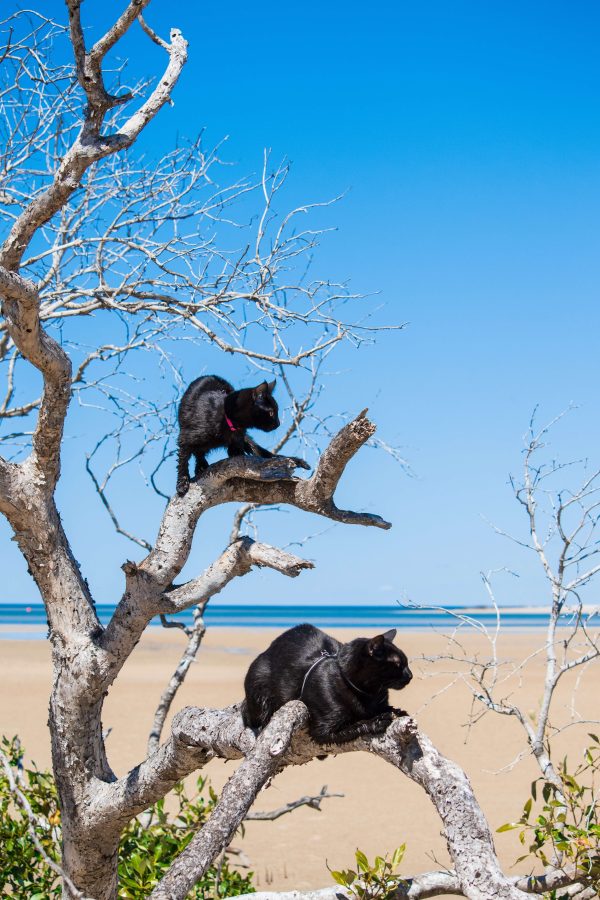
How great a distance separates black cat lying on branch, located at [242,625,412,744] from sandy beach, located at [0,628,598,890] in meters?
0.25

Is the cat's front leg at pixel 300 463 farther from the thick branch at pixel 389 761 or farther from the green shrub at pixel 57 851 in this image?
the green shrub at pixel 57 851

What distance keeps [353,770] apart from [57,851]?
6.67 m

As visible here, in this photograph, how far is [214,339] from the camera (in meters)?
4.64

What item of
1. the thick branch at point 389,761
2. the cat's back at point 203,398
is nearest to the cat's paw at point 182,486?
the cat's back at point 203,398

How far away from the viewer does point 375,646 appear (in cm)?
383

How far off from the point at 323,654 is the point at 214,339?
1.70 m

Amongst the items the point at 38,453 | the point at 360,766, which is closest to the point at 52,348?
the point at 38,453

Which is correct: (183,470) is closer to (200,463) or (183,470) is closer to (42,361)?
(200,463)

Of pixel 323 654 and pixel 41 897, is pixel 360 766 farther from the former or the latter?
pixel 323 654

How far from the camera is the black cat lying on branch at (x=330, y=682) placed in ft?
11.8

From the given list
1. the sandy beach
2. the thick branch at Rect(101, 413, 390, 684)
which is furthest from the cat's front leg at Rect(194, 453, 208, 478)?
the sandy beach

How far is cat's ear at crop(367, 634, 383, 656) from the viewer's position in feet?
12.5

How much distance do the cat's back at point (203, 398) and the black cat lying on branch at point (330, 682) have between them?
1249mm

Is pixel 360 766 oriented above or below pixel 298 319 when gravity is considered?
below
